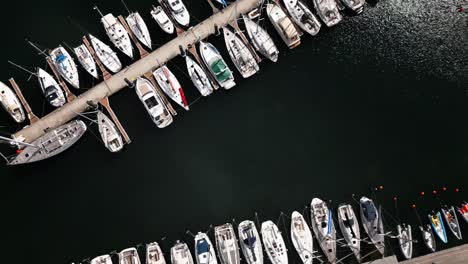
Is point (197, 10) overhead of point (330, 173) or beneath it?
overhead

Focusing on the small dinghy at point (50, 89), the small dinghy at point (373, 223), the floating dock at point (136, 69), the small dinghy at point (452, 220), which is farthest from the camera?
the floating dock at point (136, 69)

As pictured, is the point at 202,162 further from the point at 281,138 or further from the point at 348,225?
the point at 348,225

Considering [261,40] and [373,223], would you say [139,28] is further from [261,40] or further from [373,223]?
[373,223]

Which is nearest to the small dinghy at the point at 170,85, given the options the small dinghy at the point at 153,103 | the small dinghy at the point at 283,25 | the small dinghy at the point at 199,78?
the small dinghy at the point at 153,103

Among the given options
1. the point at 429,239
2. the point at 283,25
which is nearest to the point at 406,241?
the point at 429,239

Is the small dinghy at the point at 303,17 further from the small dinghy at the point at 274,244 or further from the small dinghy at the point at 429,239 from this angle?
the small dinghy at the point at 429,239

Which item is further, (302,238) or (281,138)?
(281,138)

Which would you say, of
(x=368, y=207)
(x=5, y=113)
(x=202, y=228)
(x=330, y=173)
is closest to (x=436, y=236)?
(x=368, y=207)
